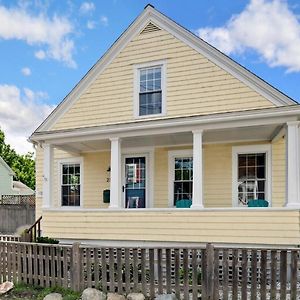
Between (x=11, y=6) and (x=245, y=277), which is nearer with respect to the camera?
(x=245, y=277)

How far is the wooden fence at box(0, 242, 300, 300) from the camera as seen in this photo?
20.4 ft

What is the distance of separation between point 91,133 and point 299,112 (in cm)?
528

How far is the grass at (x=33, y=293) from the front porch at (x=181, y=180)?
2.57 meters

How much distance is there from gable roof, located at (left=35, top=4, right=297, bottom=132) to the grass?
5.10 m

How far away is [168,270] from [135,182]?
5127 mm

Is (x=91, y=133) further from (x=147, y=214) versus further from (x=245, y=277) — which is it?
(x=245, y=277)

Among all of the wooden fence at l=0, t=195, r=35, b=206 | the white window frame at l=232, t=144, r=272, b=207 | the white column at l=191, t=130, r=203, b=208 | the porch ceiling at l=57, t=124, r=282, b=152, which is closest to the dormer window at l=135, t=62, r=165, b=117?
the porch ceiling at l=57, t=124, r=282, b=152

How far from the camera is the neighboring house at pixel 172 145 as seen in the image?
8.66 m

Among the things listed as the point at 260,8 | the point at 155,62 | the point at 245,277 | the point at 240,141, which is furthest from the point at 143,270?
the point at 260,8

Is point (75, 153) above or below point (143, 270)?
above

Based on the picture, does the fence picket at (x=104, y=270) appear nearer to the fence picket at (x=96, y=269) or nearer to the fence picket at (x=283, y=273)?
the fence picket at (x=96, y=269)

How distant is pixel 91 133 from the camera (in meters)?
10.1

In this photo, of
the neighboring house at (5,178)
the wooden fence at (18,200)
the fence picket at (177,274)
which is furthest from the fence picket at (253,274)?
the neighboring house at (5,178)

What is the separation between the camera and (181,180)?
11117mm
